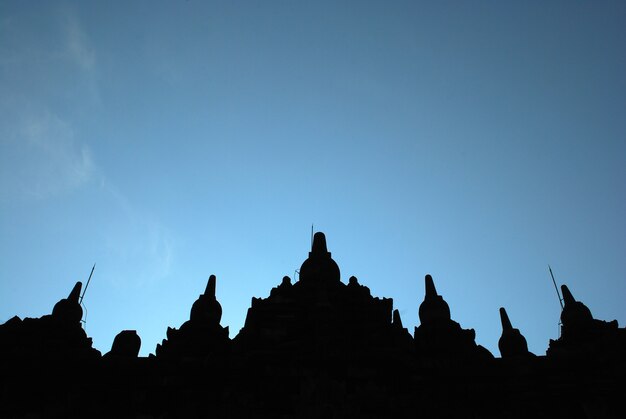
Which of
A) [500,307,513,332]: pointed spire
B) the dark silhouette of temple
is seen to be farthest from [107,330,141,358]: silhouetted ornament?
[500,307,513,332]: pointed spire

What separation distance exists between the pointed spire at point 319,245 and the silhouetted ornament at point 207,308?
5.86 metres

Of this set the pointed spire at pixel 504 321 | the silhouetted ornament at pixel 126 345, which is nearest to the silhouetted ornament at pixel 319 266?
the pointed spire at pixel 504 321

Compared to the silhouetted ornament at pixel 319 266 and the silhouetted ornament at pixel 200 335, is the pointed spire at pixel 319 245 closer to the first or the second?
the silhouetted ornament at pixel 319 266

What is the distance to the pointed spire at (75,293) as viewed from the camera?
22469 millimetres

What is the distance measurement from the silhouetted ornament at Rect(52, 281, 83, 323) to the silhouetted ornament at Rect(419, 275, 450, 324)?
14304 millimetres

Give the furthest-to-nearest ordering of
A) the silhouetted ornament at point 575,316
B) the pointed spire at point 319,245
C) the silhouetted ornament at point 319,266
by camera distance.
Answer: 1. the pointed spire at point 319,245
2. the silhouetted ornament at point 319,266
3. the silhouetted ornament at point 575,316

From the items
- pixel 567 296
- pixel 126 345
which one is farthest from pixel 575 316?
pixel 126 345

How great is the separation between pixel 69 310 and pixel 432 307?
1504 centimetres

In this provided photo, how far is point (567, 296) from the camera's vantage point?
72.3 feet

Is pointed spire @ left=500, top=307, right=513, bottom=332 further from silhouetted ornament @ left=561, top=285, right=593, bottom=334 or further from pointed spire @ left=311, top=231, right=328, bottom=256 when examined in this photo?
pointed spire @ left=311, top=231, right=328, bottom=256

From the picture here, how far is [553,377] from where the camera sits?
18.0 metres

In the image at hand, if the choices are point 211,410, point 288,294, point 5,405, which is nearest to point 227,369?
point 211,410

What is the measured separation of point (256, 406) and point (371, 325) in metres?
6.28

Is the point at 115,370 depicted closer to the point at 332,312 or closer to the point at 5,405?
the point at 5,405
